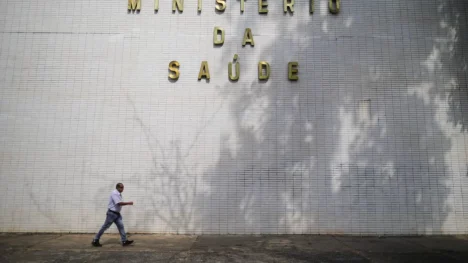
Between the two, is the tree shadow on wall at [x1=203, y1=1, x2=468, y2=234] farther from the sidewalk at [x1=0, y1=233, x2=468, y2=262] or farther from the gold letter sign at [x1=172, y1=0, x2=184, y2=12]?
the gold letter sign at [x1=172, y1=0, x2=184, y2=12]

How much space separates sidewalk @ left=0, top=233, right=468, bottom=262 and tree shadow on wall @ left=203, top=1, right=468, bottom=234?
2.33 feet

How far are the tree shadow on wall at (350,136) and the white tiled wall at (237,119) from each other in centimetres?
4

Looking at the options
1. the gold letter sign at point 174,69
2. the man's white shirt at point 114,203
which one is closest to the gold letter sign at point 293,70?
the gold letter sign at point 174,69

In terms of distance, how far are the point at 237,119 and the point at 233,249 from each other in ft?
12.4

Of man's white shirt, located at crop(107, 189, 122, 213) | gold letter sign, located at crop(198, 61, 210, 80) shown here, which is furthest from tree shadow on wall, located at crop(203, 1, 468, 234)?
man's white shirt, located at crop(107, 189, 122, 213)

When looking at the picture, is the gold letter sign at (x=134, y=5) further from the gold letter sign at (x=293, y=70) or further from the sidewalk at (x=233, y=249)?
the sidewalk at (x=233, y=249)

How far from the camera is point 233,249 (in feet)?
22.3

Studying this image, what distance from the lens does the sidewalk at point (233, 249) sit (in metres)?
6.04

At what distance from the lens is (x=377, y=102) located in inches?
358

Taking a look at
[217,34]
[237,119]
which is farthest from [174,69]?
[237,119]

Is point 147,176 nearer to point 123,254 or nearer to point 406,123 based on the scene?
point 123,254

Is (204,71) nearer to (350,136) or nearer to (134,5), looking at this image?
(134,5)

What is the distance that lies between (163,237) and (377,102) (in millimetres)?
7435

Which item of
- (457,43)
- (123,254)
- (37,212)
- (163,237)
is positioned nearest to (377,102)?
(457,43)
